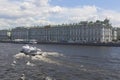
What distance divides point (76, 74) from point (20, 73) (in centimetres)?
748

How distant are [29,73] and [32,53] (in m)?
31.9

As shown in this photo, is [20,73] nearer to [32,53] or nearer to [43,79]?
[43,79]

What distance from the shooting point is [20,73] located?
4028cm

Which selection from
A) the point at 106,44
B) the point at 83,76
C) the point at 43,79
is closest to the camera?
the point at 43,79

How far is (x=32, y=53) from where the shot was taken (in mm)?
72312

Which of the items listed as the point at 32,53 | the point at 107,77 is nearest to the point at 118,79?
the point at 107,77

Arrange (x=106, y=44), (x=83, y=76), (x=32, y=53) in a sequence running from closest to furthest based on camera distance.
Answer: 1. (x=83, y=76)
2. (x=32, y=53)
3. (x=106, y=44)

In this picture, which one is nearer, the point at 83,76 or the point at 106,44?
the point at 83,76

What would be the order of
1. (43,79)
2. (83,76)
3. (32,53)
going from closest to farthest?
(43,79) → (83,76) → (32,53)

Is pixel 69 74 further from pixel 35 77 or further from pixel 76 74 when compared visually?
pixel 35 77

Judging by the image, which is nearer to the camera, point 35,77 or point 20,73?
point 35,77

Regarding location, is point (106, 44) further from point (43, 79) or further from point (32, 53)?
point (43, 79)

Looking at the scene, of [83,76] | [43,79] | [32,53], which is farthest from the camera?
[32,53]

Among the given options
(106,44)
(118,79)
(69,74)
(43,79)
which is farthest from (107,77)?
(106,44)
